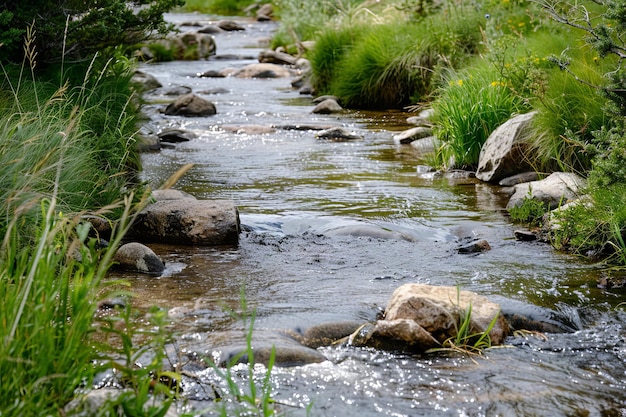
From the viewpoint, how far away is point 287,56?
68.8 feet

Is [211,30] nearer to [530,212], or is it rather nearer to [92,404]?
[530,212]

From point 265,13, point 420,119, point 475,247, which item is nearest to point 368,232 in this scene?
point 475,247

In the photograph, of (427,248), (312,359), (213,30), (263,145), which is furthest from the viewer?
(213,30)

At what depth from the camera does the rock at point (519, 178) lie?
8.35 metres

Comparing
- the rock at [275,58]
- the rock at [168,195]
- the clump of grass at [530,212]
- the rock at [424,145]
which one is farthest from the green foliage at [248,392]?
the rock at [275,58]

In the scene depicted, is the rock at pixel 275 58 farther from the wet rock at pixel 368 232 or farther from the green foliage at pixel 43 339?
the green foliage at pixel 43 339

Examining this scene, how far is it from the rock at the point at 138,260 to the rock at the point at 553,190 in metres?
3.18

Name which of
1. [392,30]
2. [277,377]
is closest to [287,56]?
[392,30]

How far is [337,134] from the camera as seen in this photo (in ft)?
38.1

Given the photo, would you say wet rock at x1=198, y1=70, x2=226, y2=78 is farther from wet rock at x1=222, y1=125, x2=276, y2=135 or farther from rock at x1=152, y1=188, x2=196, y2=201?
rock at x1=152, y1=188, x2=196, y2=201

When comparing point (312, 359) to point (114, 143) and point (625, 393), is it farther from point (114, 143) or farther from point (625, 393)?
point (114, 143)

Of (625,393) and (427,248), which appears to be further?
(427,248)

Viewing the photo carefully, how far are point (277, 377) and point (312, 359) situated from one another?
28 centimetres

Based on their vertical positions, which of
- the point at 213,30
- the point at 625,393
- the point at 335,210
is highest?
the point at 625,393
